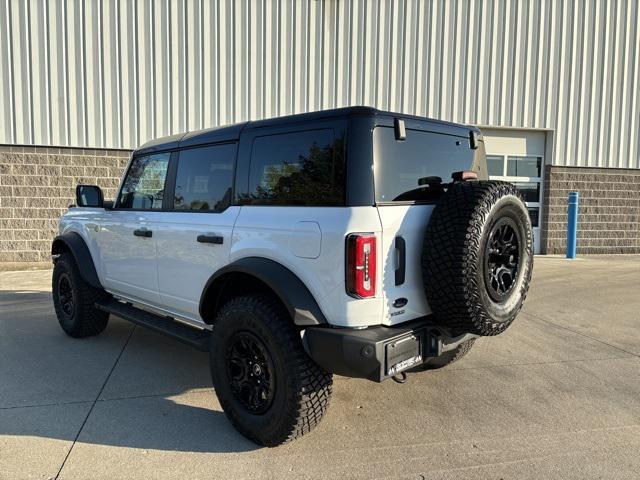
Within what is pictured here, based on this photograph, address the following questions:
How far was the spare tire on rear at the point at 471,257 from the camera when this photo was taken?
→ 2672 mm

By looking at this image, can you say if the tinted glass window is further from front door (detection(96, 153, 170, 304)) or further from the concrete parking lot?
the concrete parking lot

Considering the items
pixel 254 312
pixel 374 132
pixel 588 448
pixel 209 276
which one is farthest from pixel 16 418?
pixel 588 448

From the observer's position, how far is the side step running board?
348cm

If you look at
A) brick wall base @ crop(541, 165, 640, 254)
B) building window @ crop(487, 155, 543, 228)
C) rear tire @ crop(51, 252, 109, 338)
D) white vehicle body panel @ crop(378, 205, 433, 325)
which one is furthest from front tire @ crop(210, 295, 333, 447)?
brick wall base @ crop(541, 165, 640, 254)

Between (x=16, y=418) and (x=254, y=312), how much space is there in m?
1.89

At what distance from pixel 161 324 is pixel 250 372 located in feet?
4.02

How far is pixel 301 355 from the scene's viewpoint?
2754mm

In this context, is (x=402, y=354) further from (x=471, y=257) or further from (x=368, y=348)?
(x=471, y=257)

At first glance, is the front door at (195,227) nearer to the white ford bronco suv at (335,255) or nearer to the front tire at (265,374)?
the white ford bronco suv at (335,255)

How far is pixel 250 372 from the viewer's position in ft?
9.96

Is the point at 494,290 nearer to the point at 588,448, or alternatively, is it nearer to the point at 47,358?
the point at 588,448

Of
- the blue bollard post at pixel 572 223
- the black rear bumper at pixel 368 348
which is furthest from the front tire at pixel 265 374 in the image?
the blue bollard post at pixel 572 223

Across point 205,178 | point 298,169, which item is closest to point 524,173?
point 205,178

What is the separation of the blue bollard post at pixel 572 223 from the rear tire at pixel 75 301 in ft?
33.2
